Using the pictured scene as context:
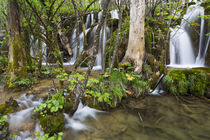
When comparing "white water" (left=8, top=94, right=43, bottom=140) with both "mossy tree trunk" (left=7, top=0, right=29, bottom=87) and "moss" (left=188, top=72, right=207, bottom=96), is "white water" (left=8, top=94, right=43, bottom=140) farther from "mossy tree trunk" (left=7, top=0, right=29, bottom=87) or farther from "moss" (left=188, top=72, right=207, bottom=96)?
"moss" (left=188, top=72, right=207, bottom=96)

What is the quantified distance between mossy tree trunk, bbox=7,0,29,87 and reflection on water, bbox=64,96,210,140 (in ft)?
10.7

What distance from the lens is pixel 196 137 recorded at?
2432 millimetres

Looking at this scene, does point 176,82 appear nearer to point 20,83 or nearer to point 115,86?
point 115,86

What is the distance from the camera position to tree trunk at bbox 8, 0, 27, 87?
153 inches

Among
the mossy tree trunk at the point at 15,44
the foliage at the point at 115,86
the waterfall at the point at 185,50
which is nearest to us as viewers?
the foliage at the point at 115,86

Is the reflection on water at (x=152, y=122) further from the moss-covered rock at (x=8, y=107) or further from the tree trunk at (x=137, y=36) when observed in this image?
the moss-covered rock at (x=8, y=107)

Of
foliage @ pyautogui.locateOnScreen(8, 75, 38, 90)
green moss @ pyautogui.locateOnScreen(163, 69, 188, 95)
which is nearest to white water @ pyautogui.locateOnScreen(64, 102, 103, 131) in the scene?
foliage @ pyautogui.locateOnScreen(8, 75, 38, 90)

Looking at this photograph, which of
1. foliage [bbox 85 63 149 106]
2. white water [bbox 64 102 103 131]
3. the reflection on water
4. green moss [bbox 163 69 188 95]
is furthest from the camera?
green moss [bbox 163 69 188 95]

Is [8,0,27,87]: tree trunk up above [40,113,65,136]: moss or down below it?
above

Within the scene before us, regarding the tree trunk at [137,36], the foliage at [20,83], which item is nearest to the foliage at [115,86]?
the tree trunk at [137,36]

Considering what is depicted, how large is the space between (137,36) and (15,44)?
15.0 ft

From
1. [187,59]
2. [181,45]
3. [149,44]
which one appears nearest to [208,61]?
[187,59]

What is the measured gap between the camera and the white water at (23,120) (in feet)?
7.71

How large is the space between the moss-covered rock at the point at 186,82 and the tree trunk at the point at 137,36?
1.35 m
